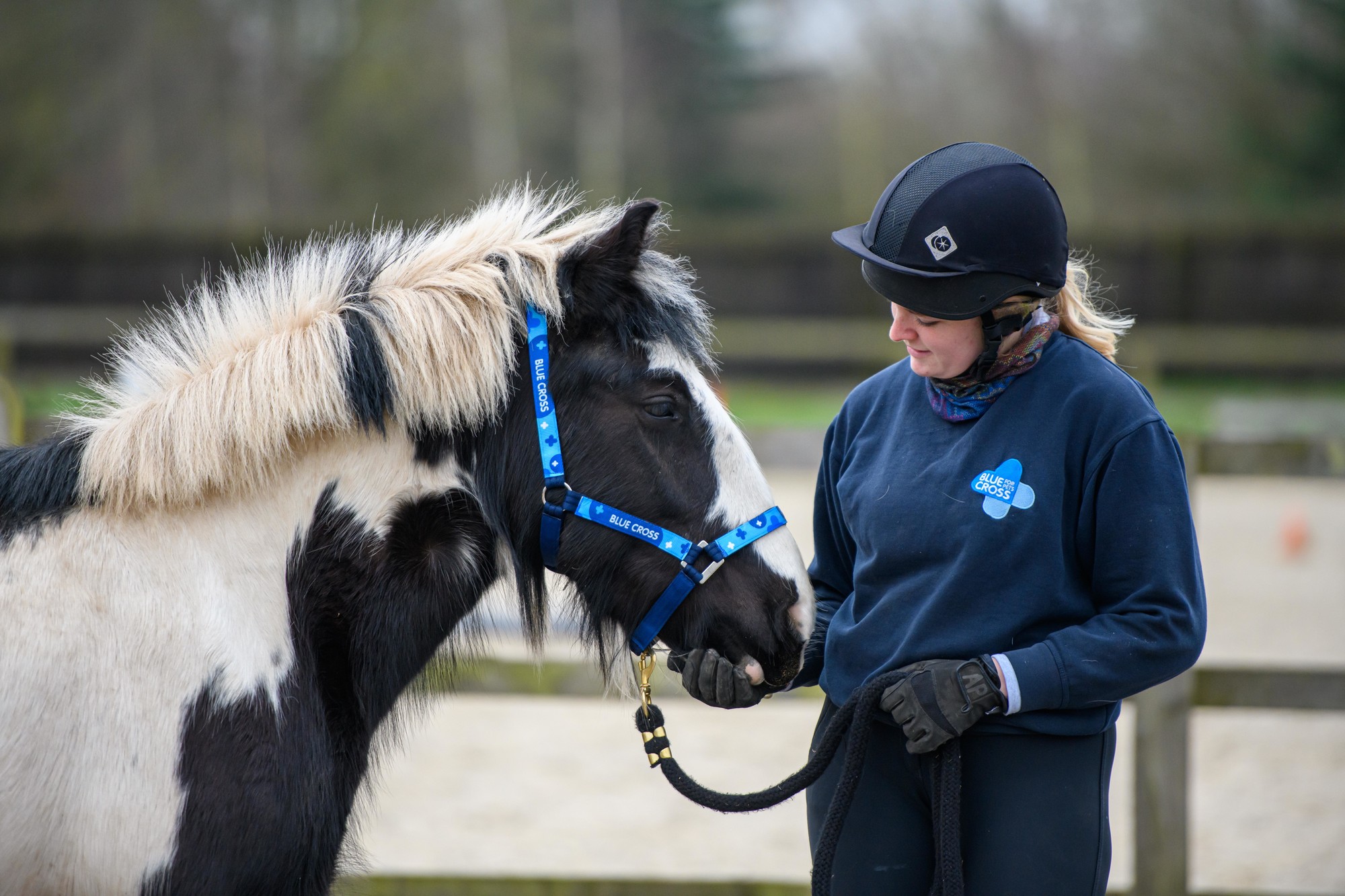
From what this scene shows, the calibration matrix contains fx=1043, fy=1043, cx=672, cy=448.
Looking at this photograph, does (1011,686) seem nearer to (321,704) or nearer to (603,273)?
(603,273)

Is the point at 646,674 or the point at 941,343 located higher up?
the point at 941,343

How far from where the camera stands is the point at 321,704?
1.73m

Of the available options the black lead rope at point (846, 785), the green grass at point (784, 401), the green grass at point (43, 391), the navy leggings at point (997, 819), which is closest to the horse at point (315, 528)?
the black lead rope at point (846, 785)

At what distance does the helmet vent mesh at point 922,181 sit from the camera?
68.9 inches

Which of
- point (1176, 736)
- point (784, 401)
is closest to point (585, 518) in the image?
point (1176, 736)

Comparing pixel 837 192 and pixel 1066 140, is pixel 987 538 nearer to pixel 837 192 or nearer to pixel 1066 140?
pixel 1066 140

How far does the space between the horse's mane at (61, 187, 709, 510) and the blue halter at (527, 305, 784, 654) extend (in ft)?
0.17

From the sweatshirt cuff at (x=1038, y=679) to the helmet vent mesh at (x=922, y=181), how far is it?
688mm

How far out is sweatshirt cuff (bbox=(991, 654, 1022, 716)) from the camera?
1.63 m

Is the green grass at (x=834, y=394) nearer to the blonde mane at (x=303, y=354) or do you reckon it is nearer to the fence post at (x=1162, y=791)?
the fence post at (x=1162, y=791)

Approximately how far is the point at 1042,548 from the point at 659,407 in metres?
0.69

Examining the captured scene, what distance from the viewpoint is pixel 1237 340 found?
16516mm

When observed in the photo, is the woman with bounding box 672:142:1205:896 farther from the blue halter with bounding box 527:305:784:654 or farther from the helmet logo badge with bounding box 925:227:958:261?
the blue halter with bounding box 527:305:784:654

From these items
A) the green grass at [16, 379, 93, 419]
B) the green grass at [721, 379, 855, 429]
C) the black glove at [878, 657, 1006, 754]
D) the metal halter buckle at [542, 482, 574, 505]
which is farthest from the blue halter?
the green grass at [16, 379, 93, 419]
